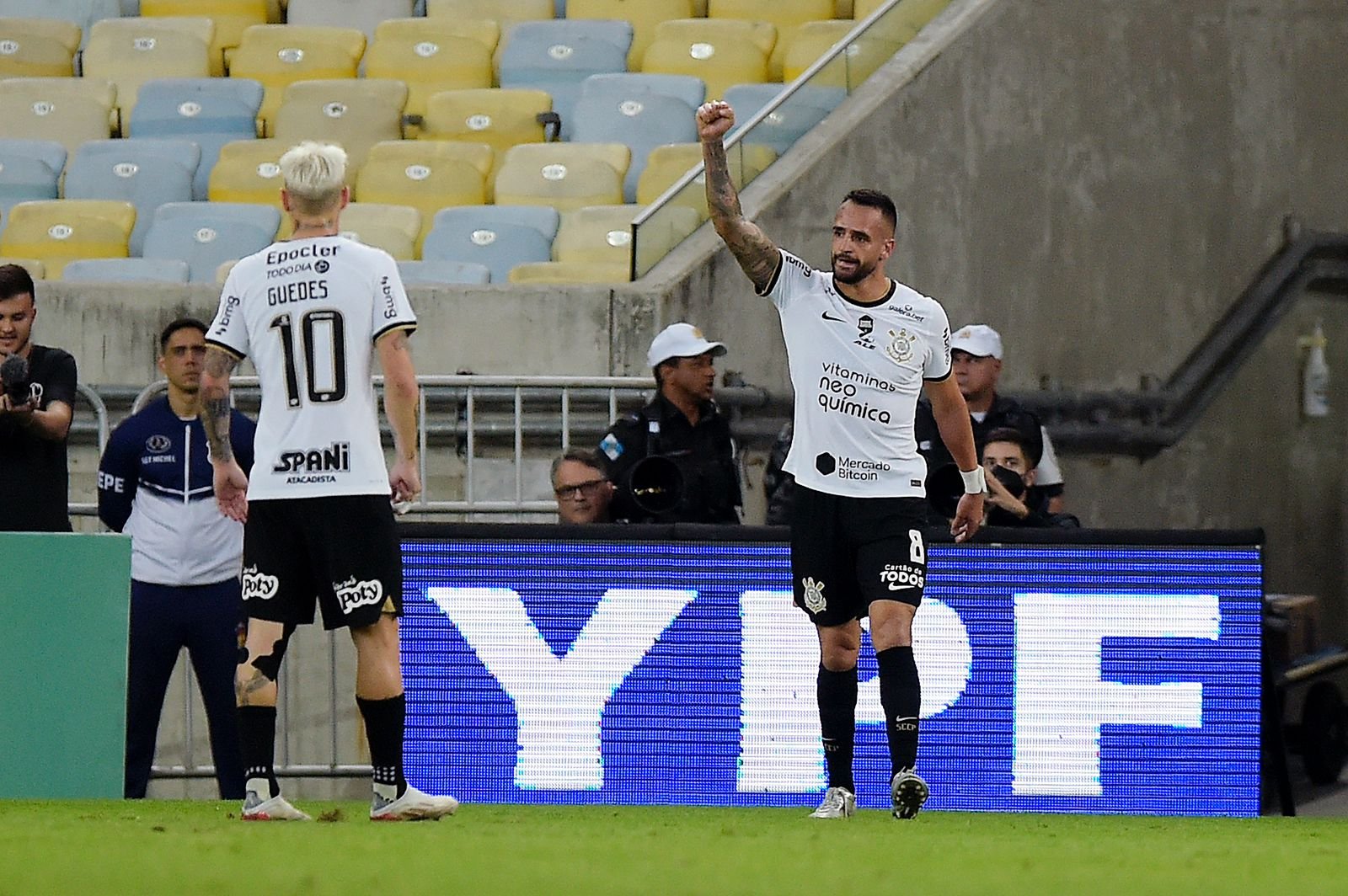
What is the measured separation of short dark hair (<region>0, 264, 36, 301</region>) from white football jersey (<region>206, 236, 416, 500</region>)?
242 cm

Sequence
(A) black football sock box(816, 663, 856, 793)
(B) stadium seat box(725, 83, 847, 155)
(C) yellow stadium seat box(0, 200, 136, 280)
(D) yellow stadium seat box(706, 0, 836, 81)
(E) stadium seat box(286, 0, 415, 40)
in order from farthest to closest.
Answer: (E) stadium seat box(286, 0, 415, 40), (D) yellow stadium seat box(706, 0, 836, 81), (C) yellow stadium seat box(0, 200, 136, 280), (B) stadium seat box(725, 83, 847, 155), (A) black football sock box(816, 663, 856, 793)

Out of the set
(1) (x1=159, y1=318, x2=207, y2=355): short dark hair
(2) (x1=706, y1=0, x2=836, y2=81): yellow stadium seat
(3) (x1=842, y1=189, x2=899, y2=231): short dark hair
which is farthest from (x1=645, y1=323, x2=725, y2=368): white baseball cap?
(2) (x1=706, y1=0, x2=836, y2=81): yellow stadium seat

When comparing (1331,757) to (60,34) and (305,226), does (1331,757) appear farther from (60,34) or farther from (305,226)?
(60,34)

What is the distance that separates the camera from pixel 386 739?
6.85 meters

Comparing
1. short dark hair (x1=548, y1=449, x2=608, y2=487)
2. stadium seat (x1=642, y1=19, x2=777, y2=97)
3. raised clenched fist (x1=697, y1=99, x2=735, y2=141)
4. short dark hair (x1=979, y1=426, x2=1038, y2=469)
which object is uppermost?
stadium seat (x1=642, y1=19, x2=777, y2=97)

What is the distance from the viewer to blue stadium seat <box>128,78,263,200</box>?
14.4 metres

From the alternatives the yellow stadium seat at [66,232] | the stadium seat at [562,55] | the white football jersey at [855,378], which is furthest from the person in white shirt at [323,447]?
the stadium seat at [562,55]

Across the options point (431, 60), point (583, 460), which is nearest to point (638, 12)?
point (431, 60)

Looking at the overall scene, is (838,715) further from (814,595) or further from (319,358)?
(319,358)

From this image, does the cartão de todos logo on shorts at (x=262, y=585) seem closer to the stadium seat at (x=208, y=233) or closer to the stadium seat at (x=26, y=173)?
the stadium seat at (x=208, y=233)

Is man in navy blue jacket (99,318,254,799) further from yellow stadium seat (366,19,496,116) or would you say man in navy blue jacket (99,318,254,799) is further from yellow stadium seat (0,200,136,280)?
yellow stadium seat (366,19,496,116)

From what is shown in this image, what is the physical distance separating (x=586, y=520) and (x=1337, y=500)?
5.97 metres

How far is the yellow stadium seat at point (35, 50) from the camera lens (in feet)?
50.6

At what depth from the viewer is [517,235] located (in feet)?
41.7
